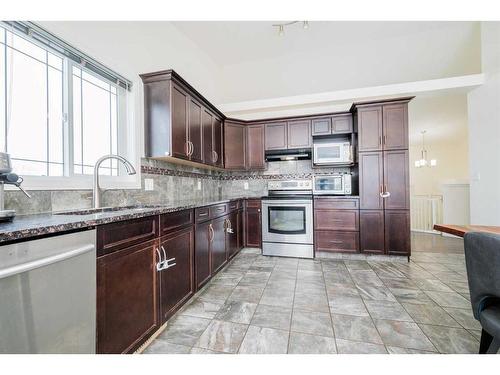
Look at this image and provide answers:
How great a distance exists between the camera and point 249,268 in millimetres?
2867

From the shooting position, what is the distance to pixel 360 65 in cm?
358

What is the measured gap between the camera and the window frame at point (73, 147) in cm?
147

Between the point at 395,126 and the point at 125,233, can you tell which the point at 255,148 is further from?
the point at 125,233

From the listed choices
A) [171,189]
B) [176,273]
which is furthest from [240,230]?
[176,273]

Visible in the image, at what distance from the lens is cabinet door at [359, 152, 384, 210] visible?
122 inches

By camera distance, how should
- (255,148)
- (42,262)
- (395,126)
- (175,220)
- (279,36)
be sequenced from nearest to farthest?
(42,262) → (175,220) → (395,126) → (279,36) → (255,148)

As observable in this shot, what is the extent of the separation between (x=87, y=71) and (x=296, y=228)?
305cm

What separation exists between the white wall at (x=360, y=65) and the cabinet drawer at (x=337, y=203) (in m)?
1.94

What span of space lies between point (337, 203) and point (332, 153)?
31.7 inches

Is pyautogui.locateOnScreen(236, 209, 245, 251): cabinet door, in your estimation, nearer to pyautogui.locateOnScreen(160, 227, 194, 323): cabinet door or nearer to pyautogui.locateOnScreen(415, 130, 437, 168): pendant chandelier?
pyautogui.locateOnScreen(160, 227, 194, 323): cabinet door

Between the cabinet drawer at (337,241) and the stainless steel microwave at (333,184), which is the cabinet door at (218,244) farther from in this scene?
the stainless steel microwave at (333,184)

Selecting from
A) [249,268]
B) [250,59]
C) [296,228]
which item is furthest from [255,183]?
[250,59]

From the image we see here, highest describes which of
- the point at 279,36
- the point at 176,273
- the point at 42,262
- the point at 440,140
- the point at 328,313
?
the point at 279,36

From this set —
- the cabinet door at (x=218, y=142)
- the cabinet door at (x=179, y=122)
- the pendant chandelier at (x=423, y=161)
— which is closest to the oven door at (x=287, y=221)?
the cabinet door at (x=218, y=142)
